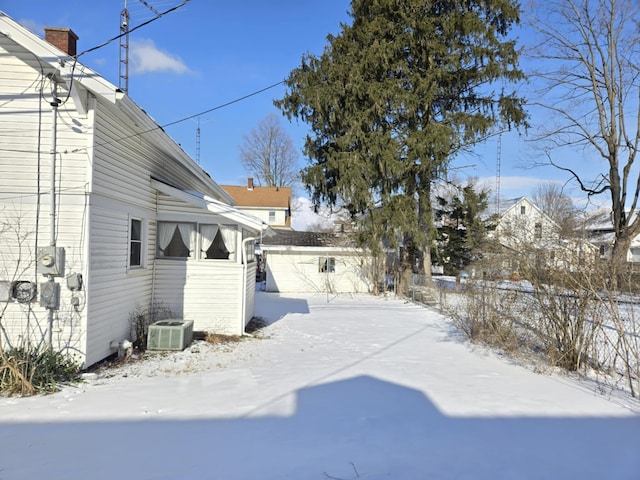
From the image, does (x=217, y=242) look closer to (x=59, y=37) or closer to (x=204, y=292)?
(x=204, y=292)

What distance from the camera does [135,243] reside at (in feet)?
27.1

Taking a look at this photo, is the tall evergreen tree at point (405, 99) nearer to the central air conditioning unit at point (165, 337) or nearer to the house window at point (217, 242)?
the house window at point (217, 242)

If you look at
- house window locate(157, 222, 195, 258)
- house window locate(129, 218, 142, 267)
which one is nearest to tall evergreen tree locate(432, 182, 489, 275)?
house window locate(157, 222, 195, 258)

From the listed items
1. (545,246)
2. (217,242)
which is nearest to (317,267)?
(217,242)

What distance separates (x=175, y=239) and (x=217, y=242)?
941mm

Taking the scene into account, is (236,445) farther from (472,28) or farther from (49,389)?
(472,28)

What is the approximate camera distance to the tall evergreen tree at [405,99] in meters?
15.8

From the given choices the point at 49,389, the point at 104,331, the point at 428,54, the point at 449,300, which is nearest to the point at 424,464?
the point at 49,389

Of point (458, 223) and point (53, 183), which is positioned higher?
point (458, 223)

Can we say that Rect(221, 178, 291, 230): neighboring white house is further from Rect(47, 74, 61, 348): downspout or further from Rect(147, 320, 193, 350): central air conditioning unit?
Rect(47, 74, 61, 348): downspout

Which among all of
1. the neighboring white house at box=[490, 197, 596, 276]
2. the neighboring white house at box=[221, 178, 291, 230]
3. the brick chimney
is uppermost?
the neighboring white house at box=[221, 178, 291, 230]

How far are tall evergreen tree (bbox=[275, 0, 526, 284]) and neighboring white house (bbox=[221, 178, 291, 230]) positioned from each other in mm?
22044

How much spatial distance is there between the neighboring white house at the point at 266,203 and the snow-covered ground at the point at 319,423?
31.8 m

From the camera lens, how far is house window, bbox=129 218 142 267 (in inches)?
317
